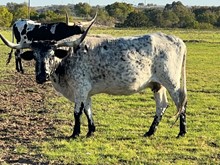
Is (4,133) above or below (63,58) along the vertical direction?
below

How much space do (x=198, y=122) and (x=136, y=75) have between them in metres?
2.47

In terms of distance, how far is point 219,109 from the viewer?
13203 mm

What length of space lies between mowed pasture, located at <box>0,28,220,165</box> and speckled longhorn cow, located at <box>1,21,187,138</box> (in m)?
0.49

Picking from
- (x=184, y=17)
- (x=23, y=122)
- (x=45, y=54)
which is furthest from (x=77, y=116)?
(x=184, y=17)

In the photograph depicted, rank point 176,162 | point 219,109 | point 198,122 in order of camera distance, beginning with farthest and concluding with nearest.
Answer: point 219,109 < point 198,122 < point 176,162

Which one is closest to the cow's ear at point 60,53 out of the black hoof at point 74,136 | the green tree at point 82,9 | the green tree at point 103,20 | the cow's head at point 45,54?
the cow's head at point 45,54

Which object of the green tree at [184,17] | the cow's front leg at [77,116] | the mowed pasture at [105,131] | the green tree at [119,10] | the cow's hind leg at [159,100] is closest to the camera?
the mowed pasture at [105,131]

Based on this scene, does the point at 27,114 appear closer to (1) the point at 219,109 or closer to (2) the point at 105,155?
(2) the point at 105,155

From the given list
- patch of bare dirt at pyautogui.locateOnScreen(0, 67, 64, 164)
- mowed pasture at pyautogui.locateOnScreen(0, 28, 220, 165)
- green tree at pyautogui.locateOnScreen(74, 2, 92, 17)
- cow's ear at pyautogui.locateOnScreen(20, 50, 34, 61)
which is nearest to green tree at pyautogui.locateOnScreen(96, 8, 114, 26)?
green tree at pyautogui.locateOnScreen(74, 2, 92, 17)

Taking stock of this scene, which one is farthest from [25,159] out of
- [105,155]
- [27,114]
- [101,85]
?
[27,114]

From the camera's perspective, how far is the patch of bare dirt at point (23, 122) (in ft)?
28.1

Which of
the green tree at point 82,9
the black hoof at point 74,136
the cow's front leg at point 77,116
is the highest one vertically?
the cow's front leg at point 77,116

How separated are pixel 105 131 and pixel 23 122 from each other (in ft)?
5.95

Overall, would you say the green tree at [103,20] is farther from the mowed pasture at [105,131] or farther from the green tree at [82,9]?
the mowed pasture at [105,131]
